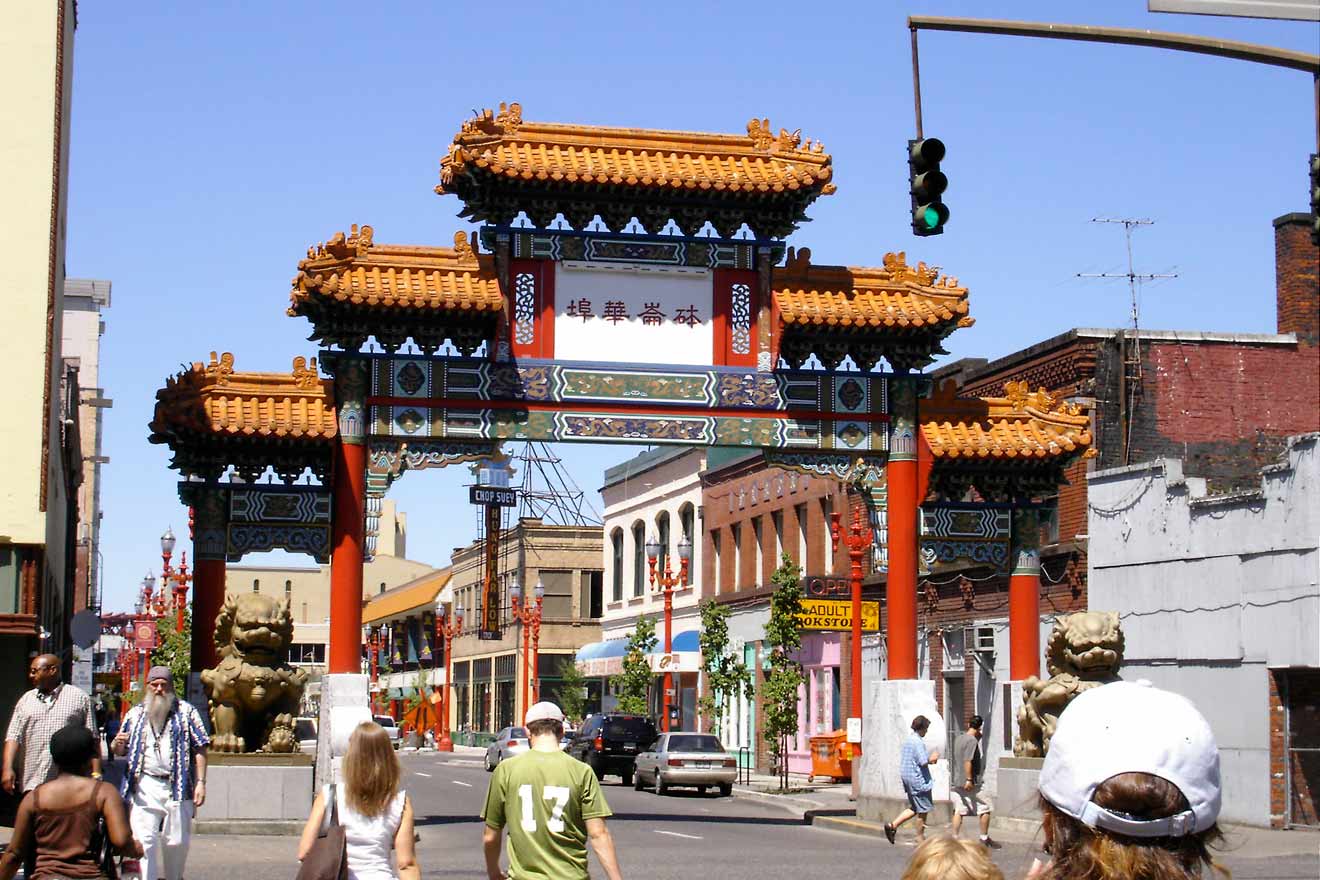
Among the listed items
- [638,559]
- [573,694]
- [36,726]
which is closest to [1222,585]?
[36,726]

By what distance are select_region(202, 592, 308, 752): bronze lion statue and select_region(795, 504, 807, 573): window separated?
28.2m

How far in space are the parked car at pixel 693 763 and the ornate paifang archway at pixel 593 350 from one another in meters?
14.8

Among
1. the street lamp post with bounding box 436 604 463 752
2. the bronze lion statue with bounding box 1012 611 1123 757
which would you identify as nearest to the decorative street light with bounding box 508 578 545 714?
the street lamp post with bounding box 436 604 463 752

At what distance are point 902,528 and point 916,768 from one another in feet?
19.9

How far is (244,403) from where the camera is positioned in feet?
86.3

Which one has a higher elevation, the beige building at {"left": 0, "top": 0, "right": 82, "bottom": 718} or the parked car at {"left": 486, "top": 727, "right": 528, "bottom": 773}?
the beige building at {"left": 0, "top": 0, "right": 82, "bottom": 718}

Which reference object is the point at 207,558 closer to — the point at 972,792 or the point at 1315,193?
the point at 972,792

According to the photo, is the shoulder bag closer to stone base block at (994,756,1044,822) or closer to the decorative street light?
stone base block at (994,756,1044,822)

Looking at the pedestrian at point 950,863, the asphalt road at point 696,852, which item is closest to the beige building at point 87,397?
the asphalt road at point 696,852

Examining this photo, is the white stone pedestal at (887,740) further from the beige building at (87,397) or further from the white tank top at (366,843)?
the beige building at (87,397)

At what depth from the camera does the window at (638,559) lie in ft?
221

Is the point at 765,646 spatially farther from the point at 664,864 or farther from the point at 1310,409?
the point at 664,864

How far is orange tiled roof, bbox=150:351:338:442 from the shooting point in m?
25.8

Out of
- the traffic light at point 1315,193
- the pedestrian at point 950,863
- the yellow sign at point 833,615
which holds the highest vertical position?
the traffic light at point 1315,193
